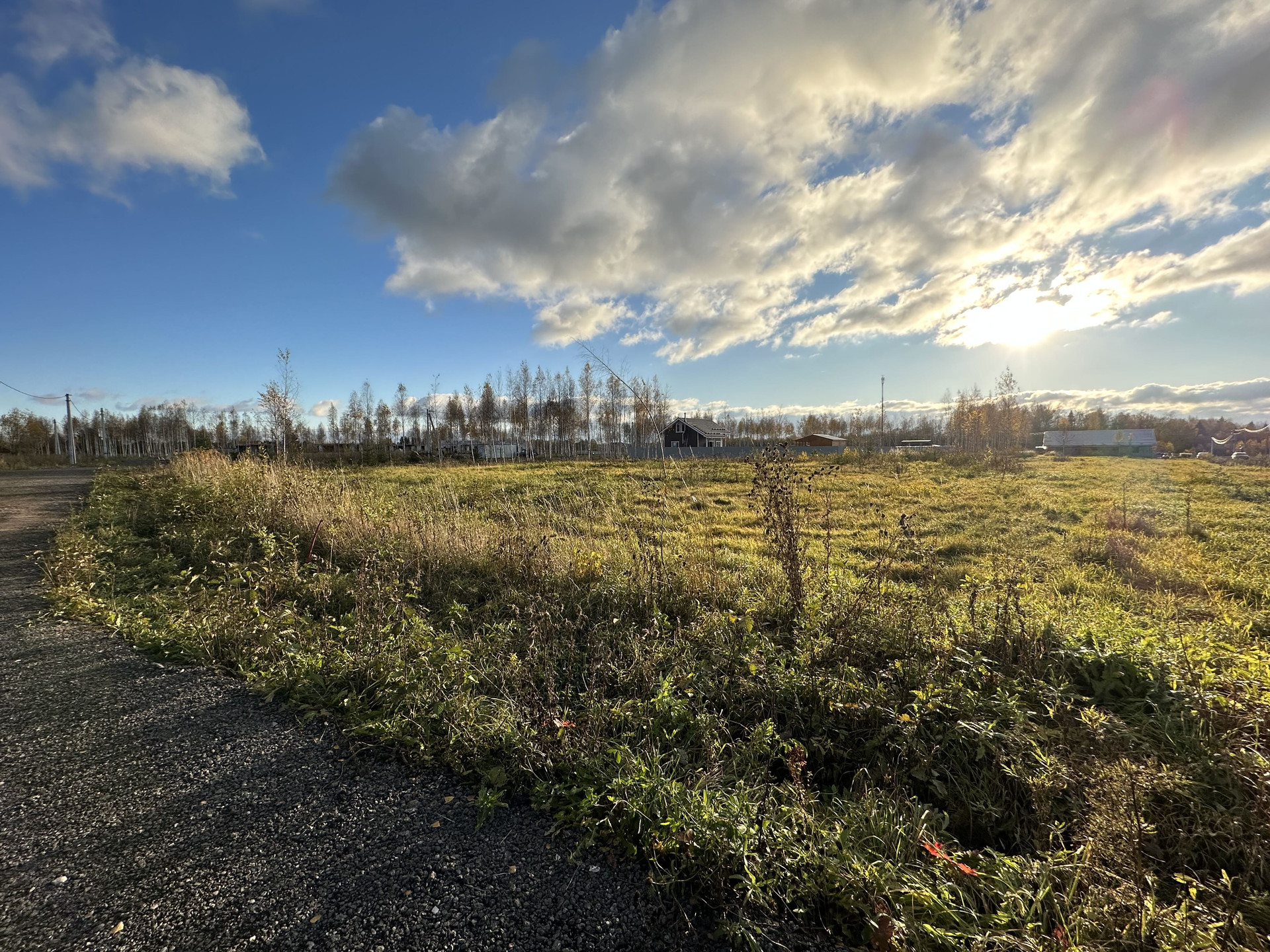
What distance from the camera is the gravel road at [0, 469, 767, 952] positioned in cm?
164

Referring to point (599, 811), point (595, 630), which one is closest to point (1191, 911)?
point (599, 811)

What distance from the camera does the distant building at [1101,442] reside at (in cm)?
4494

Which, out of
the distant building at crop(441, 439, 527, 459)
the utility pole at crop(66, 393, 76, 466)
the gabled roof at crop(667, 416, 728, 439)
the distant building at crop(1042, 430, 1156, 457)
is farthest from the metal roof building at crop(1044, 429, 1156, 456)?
the utility pole at crop(66, 393, 76, 466)

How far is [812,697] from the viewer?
3176mm

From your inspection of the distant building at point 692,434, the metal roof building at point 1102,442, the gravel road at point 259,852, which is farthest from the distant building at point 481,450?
the metal roof building at point 1102,442

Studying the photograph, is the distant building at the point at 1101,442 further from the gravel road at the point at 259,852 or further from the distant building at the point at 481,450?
the gravel road at the point at 259,852

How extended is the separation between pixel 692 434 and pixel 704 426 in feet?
12.1

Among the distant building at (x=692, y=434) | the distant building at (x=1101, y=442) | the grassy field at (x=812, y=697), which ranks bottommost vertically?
the grassy field at (x=812, y=697)

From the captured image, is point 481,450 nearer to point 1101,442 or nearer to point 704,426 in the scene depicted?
point 704,426

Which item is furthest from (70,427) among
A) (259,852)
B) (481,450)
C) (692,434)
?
(259,852)

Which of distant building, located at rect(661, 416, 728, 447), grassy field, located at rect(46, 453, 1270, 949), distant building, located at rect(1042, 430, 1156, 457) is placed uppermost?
distant building, located at rect(661, 416, 728, 447)

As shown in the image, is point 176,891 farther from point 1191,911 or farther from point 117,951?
point 1191,911

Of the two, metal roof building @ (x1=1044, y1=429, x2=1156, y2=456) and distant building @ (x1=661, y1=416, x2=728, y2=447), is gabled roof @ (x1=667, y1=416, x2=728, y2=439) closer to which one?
distant building @ (x1=661, y1=416, x2=728, y2=447)

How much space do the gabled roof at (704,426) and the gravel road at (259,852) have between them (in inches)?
1631
